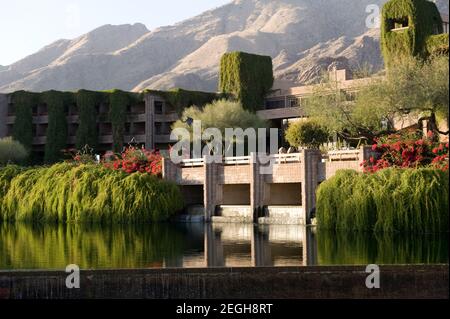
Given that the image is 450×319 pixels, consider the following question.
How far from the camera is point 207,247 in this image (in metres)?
28.2

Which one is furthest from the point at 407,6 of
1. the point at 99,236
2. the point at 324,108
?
the point at 99,236

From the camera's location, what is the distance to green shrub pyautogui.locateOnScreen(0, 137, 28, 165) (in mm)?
78062

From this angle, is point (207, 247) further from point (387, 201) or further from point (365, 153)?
point (365, 153)

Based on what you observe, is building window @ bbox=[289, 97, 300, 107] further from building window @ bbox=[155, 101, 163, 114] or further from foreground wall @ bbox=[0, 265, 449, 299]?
foreground wall @ bbox=[0, 265, 449, 299]

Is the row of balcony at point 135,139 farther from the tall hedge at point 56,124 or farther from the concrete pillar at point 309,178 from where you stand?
the concrete pillar at point 309,178

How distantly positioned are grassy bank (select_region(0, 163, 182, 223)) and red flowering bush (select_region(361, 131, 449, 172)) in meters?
11.7

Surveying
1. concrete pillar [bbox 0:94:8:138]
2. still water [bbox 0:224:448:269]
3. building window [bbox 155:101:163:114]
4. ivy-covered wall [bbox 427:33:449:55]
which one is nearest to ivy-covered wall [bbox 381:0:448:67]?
ivy-covered wall [bbox 427:33:449:55]

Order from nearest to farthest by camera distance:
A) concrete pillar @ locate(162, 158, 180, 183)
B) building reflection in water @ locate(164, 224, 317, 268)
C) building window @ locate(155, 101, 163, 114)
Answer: building reflection in water @ locate(164, 224, 317, 268)
concrete pillar @ locate(162, 158, 180, 183)
building window @ locate(155, 101, 163, 114)

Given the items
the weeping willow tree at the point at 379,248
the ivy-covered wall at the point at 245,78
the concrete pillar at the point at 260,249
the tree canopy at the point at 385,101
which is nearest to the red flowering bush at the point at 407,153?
the tree canopy at the point at 385,101

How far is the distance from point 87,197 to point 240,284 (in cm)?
2748

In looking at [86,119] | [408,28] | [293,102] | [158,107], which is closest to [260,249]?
[408,28]

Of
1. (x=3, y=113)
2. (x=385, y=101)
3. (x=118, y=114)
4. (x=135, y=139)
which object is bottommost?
(x=385, y=101)

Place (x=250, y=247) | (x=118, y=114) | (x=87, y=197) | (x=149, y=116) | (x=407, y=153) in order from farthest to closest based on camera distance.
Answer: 1. (x=149, y=116)
2. (x=118, y=114)
3. (x=87, y=197)
4. (x=407, y=153)
5. (x=250, y=247)

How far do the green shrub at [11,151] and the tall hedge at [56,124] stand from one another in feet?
9.85
